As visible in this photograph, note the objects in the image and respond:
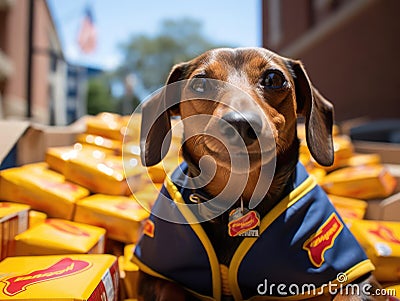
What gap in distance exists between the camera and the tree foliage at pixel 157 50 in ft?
Answer: 92.8

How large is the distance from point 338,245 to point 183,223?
0.53 metres

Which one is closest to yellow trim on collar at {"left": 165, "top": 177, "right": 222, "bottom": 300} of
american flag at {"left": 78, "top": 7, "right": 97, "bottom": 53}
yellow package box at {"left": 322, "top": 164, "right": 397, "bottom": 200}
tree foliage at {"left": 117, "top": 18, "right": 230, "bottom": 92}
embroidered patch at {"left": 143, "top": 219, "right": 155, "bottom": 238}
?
embroidered patch at {"left": 143, "top": 219, "right": 155, "bottom": 238}

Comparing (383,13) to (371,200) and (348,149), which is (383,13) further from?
(371,200)

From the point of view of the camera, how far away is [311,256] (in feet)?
4.46

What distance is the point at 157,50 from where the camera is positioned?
93.0 feet

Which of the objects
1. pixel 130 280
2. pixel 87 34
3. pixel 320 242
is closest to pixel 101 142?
pixel 130 280

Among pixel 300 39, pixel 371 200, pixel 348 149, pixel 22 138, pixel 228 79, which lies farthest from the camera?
pixel 300 39

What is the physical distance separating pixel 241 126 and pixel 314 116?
510 millimetres

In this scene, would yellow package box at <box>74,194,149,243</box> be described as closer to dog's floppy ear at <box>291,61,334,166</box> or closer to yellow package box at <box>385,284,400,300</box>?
dog's floppy ear at <box>291,61,334,166</box>

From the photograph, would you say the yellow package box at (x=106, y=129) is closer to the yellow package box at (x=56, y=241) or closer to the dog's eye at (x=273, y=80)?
the yellow package box at (x=56, y=241)

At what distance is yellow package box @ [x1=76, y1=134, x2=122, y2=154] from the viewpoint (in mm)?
3029

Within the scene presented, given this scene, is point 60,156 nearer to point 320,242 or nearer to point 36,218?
point 36,218

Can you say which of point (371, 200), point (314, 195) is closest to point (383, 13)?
point (371, 200)

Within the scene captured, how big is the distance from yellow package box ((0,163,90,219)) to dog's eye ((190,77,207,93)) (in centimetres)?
99
